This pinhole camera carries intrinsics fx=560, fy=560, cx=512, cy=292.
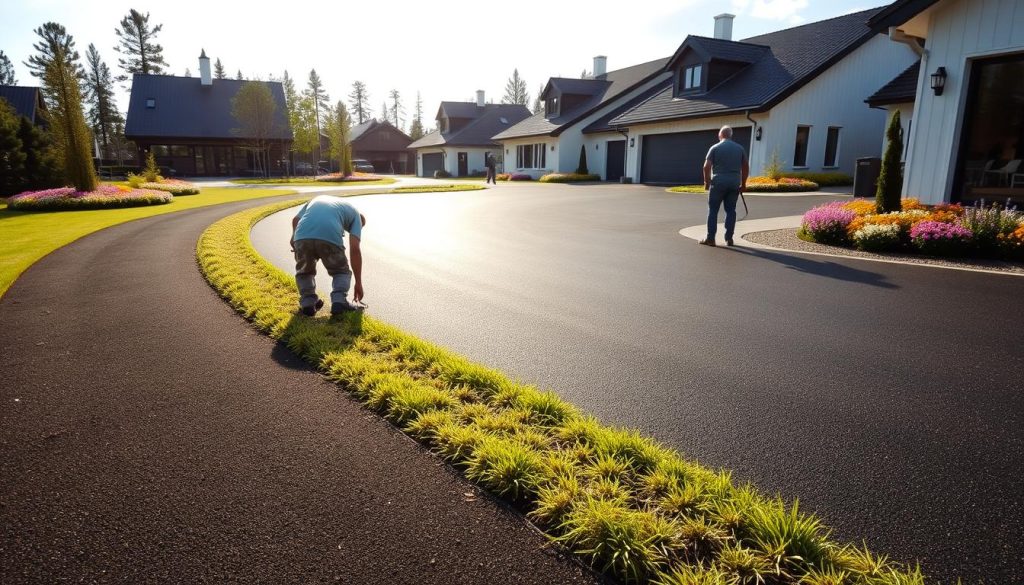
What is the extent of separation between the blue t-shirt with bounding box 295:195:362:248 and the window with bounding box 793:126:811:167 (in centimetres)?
2173

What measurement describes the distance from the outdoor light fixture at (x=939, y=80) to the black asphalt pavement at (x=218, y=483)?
11.7 m

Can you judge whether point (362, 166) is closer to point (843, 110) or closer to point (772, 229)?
point (843, 110)

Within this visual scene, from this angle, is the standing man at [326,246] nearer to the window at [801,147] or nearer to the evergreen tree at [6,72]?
the window at [801,147]

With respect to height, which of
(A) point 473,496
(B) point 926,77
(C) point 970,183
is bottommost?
(A) point 473,496

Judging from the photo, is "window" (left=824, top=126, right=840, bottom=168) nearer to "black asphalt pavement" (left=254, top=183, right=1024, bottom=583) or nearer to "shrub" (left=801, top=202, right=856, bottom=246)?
"shrub" (left=801, top=202, right=856, bottom=246)

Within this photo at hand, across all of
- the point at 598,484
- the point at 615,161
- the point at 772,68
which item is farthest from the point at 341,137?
the point at 598,484

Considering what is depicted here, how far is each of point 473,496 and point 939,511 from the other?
197cm

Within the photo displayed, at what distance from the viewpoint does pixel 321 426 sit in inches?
123

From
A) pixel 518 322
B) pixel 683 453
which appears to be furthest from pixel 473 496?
pixel 518 322

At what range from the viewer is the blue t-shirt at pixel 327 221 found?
4988mm

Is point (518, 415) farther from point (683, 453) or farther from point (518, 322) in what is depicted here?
point (518, 322)

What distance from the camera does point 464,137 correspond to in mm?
46969

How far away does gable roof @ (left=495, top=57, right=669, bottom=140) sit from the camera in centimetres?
3372

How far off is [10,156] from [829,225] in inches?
1063
